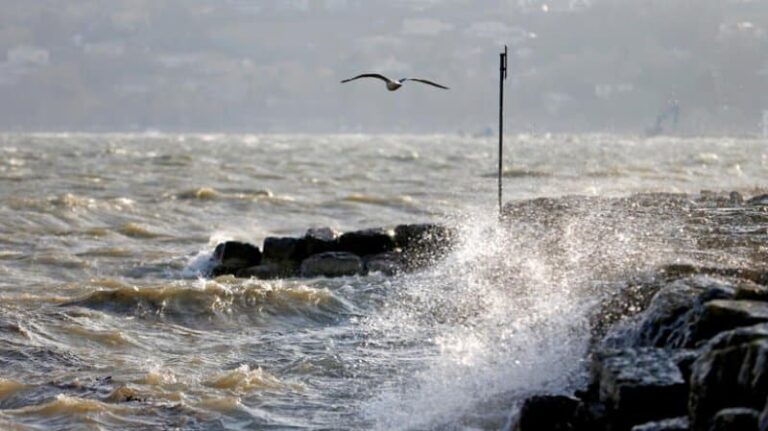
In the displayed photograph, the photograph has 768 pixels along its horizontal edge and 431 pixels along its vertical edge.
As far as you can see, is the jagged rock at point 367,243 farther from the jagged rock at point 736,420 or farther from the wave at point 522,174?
the wave at point 522,174

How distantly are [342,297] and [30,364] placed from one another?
4586 mm

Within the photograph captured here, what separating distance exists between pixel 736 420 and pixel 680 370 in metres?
1.10

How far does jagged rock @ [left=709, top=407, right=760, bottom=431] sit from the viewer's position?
578 centimetres

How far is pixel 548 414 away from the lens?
721 centimetres

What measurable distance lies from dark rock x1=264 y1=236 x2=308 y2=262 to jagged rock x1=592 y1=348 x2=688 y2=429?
33.2ft

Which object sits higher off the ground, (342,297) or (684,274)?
(684,274)

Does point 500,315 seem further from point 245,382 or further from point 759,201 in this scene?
point 759,201

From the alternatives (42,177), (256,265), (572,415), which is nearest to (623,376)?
(572,415)


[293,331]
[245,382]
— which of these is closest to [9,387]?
[245,382]

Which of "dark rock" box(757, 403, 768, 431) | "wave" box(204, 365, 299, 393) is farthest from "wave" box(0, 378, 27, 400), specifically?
"dark rock" box(757, 403, 768, 431)

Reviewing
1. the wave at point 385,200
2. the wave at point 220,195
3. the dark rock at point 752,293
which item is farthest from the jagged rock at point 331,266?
the wave at point 220,195

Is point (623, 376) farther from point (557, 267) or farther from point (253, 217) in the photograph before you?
point (253, 217)

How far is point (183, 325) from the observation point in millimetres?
13367

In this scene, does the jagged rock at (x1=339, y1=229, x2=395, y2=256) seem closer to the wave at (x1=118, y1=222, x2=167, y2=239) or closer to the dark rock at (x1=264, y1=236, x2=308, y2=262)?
the dark rock at (x1=264, y1=236, x2=308, y2=262)
